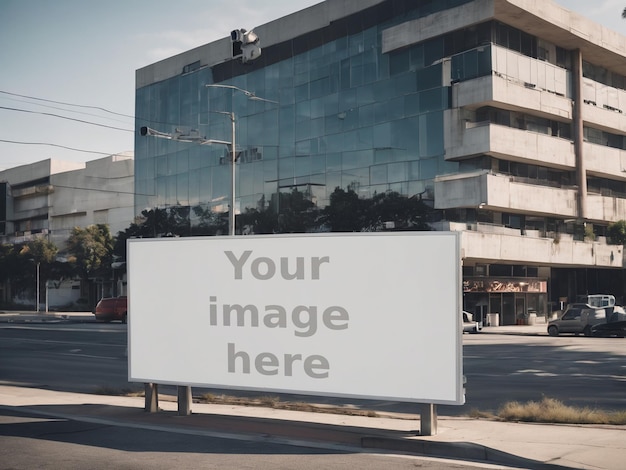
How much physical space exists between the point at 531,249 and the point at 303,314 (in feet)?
148

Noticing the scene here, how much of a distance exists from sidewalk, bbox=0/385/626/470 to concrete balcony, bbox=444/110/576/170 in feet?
123

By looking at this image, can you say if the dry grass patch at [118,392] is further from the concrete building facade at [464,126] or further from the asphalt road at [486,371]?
the concrete building facade at [464,126]

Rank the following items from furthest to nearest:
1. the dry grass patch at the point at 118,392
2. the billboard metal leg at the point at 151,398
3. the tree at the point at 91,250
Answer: the tree at the point at 91,250
the dry grass patch at the point at 118,392
the billboard metal leg at the point at 151,398

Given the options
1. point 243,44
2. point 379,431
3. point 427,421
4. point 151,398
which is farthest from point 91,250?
point 427,421

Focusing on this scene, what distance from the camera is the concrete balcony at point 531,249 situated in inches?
1979

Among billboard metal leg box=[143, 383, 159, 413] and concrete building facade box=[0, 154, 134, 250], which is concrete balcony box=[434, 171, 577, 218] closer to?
billboard metal leg box=[143, 383, 159, 413]

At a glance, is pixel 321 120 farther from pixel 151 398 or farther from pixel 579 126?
pixel 151 398

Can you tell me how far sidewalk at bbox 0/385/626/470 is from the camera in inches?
374

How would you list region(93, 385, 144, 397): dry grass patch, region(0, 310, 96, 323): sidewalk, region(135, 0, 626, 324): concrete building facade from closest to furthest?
region(93, 385, 144, 397): dry grass patch → region(135, 0, 626, 324): concrete building facade → region(0, 310, 96, 323): sidewalk

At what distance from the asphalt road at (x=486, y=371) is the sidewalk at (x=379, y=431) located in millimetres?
2116

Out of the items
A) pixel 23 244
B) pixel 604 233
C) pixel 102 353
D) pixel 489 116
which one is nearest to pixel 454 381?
pixel 102 353

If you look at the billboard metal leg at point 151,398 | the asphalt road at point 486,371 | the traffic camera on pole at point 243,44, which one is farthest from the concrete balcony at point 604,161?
the billboard metal leg at point 151,398

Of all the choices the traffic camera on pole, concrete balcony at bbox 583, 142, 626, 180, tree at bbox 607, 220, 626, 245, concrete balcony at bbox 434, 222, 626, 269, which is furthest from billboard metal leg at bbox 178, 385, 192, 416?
tree at bbox 607, 220, 626, 245

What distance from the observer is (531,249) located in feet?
177
